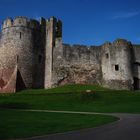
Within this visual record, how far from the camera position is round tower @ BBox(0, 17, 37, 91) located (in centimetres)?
4328

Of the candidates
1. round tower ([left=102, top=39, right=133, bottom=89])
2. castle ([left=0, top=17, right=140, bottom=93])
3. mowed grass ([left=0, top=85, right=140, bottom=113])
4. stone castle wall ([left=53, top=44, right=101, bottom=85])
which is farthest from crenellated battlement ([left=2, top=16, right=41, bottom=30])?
mowed grass ([left=0, top=85, right=140, bottom=113])

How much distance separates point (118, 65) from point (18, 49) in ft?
47.0

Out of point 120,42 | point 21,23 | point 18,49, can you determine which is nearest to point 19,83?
point 18,49

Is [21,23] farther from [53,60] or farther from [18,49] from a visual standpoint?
[53,60]

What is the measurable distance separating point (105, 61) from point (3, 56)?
14.8 meters

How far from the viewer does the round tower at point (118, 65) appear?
1702 inches

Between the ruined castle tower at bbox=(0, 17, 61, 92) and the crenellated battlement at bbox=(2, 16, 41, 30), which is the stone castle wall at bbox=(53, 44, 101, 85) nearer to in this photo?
the ruined castle tower at bbox=(0, 17, 61, 92)

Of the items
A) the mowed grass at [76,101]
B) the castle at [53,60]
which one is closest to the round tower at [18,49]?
the castle at [53,60]

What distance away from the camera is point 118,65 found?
4366cm

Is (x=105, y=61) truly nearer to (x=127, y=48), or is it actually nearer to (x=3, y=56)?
(x=127, y=48)

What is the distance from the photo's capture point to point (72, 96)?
3459cm

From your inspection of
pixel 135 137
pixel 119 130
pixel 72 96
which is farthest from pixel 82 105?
pixel 135 137

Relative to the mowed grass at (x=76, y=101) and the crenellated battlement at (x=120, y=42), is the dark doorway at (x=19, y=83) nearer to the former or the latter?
the mowed grass at (x=76, y=101)

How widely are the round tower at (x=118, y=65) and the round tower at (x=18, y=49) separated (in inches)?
430
